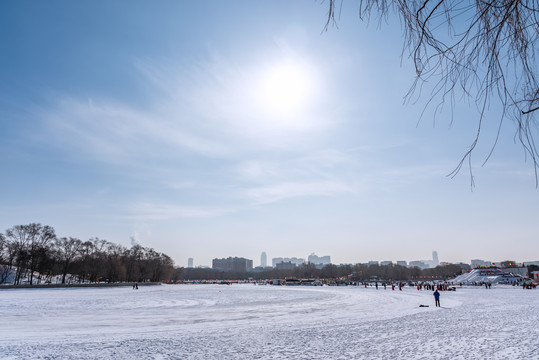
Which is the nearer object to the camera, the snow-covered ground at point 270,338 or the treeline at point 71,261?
the snow-covered ground at point 270,338

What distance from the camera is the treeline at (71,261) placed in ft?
246

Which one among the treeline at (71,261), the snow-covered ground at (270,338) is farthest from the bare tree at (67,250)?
the snow-covered ground at (270,338)

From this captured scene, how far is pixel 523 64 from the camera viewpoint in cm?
227

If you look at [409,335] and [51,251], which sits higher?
[51,251]

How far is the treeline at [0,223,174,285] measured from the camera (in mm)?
74875

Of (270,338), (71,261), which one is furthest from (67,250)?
(270,338)

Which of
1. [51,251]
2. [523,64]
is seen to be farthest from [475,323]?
[51,251]

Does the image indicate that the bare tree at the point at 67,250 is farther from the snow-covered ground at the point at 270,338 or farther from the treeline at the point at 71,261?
the snow-covered ground at the point at 270,338

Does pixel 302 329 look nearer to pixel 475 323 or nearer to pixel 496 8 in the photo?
pixel 475 323

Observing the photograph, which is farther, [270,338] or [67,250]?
[67,250]

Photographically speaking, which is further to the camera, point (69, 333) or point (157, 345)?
point (69, 333)

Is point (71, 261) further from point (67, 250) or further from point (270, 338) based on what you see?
point (270, 338)

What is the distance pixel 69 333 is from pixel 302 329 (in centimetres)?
919

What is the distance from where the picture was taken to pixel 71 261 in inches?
3440
